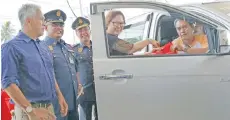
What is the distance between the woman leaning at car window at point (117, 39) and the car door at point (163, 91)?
164 mm

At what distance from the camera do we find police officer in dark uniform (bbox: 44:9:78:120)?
2.87 m

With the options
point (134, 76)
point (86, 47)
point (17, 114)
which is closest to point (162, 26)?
point (86, 47)

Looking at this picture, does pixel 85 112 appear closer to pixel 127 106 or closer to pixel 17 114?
pixel 127 106

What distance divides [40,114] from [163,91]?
1005 mm

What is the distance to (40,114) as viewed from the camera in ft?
7.01

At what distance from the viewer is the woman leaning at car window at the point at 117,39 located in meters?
2.67

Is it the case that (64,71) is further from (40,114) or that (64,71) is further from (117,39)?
(40,114)

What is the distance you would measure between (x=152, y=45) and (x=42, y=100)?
1157mm

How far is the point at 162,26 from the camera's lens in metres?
3.46

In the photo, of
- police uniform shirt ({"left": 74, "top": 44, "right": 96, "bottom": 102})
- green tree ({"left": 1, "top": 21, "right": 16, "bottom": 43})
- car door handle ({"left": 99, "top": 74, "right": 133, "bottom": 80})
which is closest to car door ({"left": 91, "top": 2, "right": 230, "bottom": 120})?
car door handle ({"left": 99, "top": 74, "right": 133, "bottom": 80})

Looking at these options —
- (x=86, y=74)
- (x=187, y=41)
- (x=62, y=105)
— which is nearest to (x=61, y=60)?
(x=86, y=74)

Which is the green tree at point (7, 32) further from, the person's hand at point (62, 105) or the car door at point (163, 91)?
the car door at point (163, 91)

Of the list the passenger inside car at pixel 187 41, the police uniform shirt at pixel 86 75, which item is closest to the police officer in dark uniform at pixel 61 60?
the police uniform shirt at pixel 86 75

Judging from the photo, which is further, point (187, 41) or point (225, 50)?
point (187, 41)
